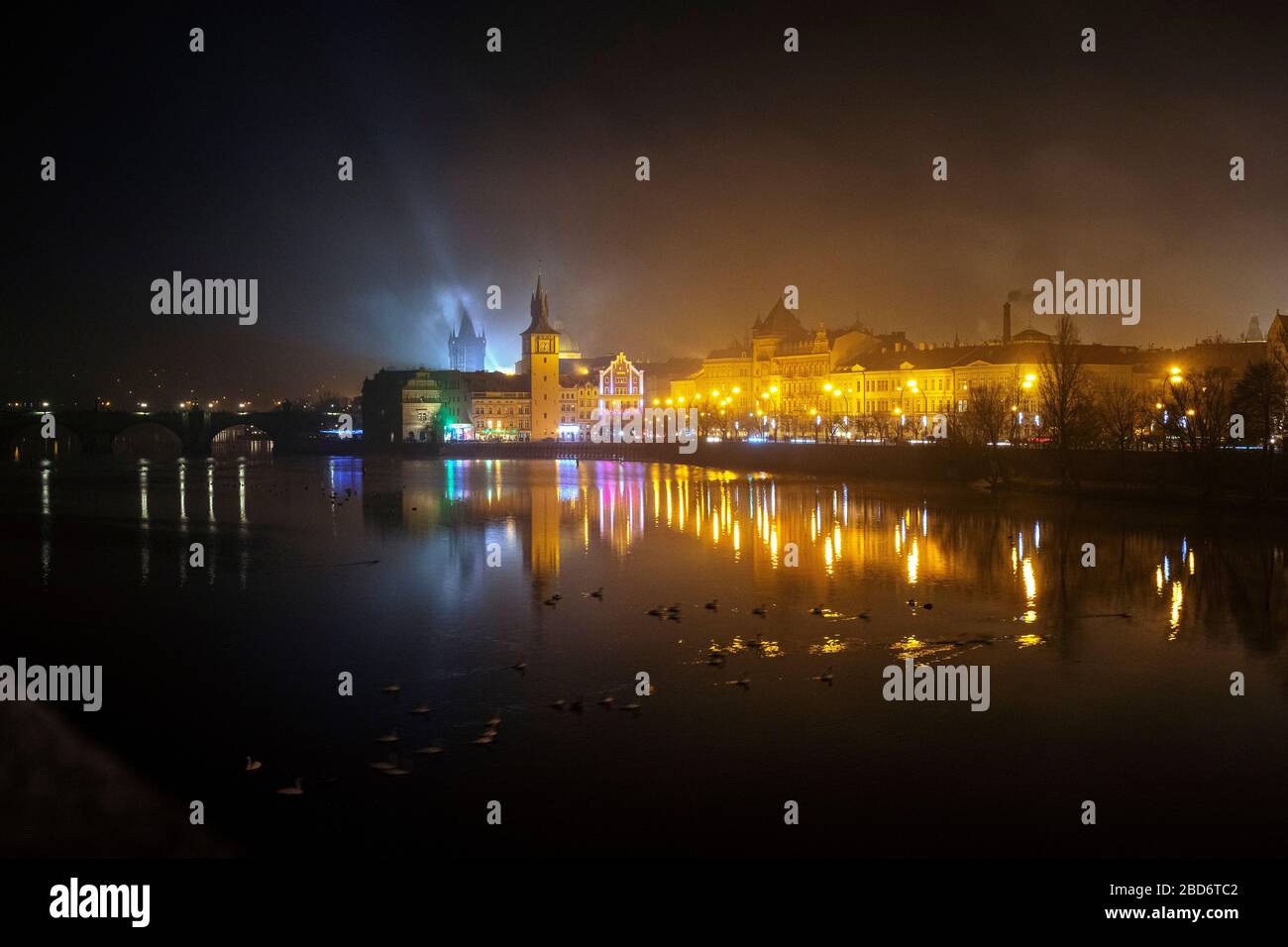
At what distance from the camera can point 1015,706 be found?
16.0m

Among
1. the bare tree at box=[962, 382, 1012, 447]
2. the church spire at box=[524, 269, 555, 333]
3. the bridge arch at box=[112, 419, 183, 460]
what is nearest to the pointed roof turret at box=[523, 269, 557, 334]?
the church spire at box=[524, 269, 555, 333]

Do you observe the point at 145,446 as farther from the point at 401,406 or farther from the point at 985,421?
the point at 985,421

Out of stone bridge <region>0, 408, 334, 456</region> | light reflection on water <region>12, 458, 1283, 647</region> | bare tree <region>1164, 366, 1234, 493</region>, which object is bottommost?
light reflection on water <region>12, 458, 1283, 647</region>

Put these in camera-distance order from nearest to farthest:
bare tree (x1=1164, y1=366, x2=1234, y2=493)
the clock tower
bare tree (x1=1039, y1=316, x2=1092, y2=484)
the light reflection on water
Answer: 1. the light reflection on water
2. bare tree (x1=1164, y1=366, x2=1234, y2=493)
3. bare tree (x1=1039, y1=316, x2=1092, y2=484)
4. the clock tower

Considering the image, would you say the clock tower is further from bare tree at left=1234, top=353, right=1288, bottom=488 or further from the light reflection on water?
bare tree at left=1234, top=353, right=1288, bottom=488

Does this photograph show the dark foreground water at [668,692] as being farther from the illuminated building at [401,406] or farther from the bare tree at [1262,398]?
the illuminated building at [401,406]

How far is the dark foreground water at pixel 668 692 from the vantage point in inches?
468

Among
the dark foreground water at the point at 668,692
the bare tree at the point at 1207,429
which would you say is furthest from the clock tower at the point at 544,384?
the dark foreground water at the point at 668,692

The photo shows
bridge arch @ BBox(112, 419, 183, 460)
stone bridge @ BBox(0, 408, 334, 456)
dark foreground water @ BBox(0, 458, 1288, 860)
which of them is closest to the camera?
dark foreground water @ BBox(0, 458, 1288, 860)

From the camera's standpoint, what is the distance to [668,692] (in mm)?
16594

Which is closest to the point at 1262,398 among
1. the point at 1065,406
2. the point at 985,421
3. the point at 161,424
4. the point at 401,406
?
the point at 1065,406

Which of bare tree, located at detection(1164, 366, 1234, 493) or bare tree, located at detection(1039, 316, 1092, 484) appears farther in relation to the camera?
bare tree, located at detection(1039, 316, 1092, 484)

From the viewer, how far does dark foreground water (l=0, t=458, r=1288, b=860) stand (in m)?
11.9
